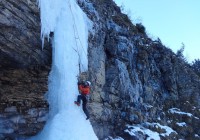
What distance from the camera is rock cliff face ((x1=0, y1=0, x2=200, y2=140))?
37.2 feet

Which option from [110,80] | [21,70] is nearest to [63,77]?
[21,70]

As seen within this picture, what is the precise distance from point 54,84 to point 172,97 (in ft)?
36.4

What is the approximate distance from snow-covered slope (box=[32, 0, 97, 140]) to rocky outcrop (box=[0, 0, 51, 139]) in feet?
1.02

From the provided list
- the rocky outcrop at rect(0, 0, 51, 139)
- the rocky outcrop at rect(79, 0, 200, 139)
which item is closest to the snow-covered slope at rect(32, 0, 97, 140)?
the rocky outcrop at rect(0, 0, 51, 139)

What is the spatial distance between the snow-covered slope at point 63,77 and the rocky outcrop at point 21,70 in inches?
12.2

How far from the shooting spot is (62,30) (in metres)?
13.0

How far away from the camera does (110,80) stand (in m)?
16.4

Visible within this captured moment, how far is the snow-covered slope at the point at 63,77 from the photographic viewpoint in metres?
11.5

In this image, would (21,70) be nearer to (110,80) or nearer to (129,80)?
(110,80)

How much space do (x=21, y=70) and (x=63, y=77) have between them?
1523mm

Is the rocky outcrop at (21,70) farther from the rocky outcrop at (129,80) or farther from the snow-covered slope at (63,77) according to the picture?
the rocky outcrop at (129,80)

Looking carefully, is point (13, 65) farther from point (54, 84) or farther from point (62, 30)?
point (62, 30)

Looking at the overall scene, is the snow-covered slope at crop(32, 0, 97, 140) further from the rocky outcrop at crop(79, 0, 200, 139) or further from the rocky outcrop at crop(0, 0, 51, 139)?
the rocky outcrop at crop(79, 0, 200, 139)

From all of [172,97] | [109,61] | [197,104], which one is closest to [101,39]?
[109,61]
